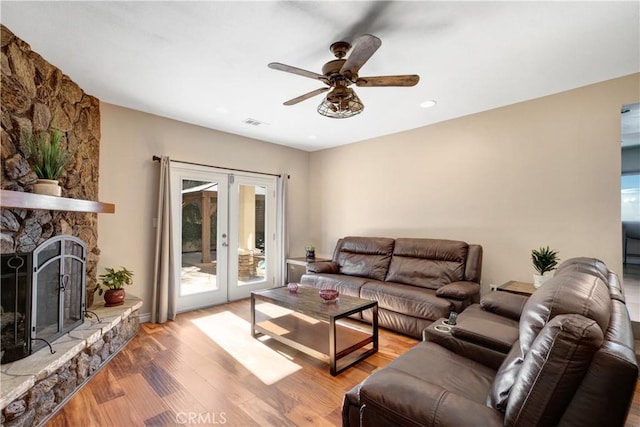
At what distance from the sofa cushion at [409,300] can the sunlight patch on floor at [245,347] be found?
1.30m

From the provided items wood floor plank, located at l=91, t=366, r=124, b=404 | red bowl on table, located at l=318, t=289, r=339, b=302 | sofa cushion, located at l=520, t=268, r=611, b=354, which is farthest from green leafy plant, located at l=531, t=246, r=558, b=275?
wood floor plank, located at l=91, t=366, r=124, b=404

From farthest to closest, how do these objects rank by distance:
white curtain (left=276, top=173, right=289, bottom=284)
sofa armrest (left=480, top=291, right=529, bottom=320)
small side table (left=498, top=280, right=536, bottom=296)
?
white curtain (left=276, top=173, right=289, bottom=284)
small side table (left=498, top=280, right=536, bottom=296)
sofa armrest (left=480, top=291, right=529, bottom=320)

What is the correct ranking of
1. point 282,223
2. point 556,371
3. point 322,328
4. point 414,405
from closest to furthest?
point 556,371
point 414,405
point 322,328
point 282,223

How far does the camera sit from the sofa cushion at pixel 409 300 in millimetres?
3025

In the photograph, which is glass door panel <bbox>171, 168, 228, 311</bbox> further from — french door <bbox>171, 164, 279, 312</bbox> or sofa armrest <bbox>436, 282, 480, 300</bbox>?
sofa armrest <bbox>436, 282, 480, 300</bbox>

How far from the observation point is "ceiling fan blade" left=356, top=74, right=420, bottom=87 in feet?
6.87

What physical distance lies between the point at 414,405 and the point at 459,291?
86.3 inches

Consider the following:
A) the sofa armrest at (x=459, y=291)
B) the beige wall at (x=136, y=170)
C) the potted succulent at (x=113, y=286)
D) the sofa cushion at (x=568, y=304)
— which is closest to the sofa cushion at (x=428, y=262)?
the sofa armrest at (x=459, y=291)

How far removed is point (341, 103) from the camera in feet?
7.82

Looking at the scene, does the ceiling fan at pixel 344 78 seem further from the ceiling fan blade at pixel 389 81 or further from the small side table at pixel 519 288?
the small side table at pixel 519 288

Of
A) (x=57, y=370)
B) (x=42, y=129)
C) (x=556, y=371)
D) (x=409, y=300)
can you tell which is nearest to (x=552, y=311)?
(x=556, y=371)

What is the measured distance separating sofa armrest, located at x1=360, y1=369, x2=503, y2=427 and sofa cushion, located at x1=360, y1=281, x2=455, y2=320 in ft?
6.30

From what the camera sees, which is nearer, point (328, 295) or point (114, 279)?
point (328, 295)

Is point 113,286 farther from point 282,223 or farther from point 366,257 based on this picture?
point 366,257
